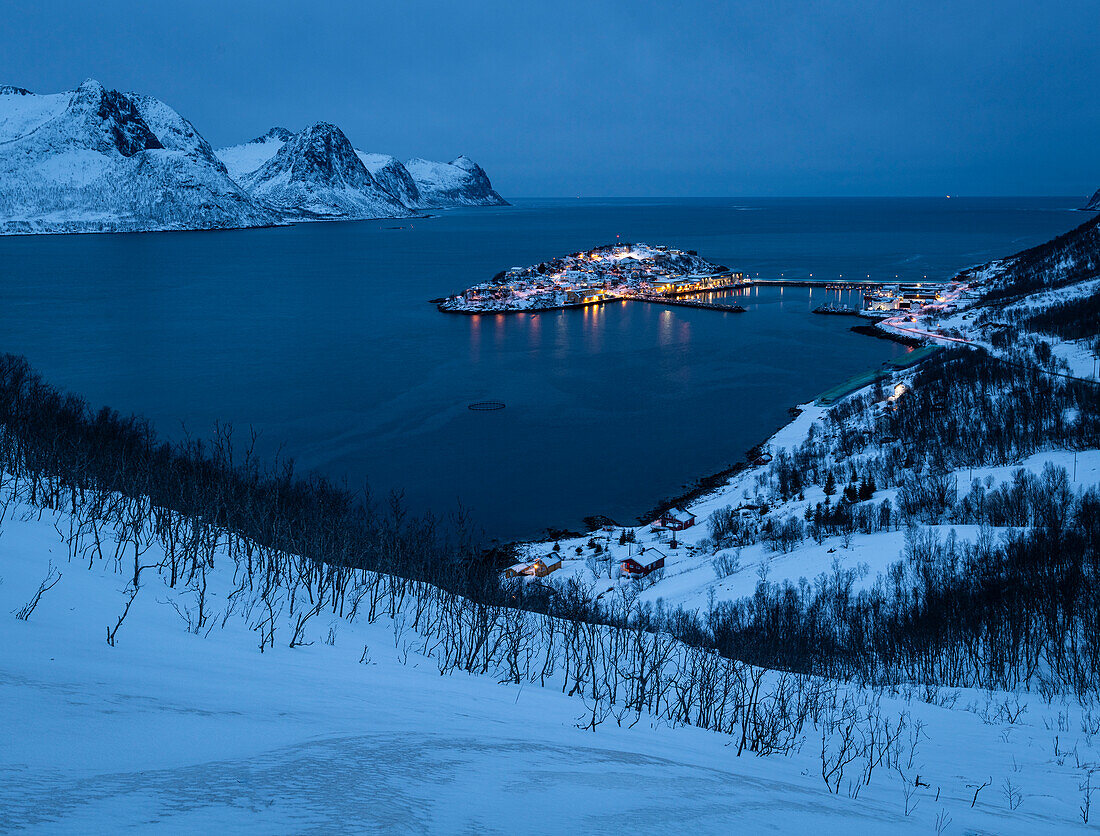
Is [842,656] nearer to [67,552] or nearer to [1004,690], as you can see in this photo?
[1004,690]

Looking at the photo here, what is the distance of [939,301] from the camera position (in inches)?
2096

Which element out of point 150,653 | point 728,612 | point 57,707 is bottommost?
point 728,612

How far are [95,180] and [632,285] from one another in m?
121

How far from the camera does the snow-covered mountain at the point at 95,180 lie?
125750 millimetres

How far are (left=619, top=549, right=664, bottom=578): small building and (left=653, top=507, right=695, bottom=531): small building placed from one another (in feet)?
5.93

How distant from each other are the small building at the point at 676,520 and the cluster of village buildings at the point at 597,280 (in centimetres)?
3743

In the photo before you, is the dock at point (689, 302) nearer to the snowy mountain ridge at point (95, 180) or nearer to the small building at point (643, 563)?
the small building at point (643, 563)

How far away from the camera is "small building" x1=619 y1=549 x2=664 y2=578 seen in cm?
1580

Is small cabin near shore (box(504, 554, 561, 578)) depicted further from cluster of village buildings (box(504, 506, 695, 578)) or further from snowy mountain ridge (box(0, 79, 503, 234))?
snowy mountain ridge (box(0, 79, 503, 234))

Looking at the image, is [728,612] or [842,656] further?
[728,612]

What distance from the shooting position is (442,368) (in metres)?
37.7

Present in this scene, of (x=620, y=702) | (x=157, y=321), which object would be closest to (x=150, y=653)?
(x=620, y=702)

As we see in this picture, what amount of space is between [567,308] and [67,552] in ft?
181

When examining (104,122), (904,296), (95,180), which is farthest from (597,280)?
(104,122)
